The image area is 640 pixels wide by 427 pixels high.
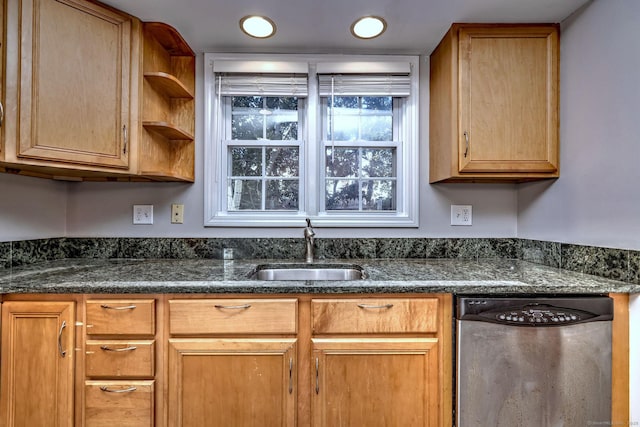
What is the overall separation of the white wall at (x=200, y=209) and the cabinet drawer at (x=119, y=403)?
88 cm

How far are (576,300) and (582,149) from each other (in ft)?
2.44

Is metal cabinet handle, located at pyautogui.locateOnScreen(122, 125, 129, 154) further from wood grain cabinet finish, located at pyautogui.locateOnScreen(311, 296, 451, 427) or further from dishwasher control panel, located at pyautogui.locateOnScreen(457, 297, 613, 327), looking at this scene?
dishwasher control panel, located at pyautogui.locateOnScreen(457, 297, 613, 327)

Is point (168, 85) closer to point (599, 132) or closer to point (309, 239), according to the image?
point (309, 239)

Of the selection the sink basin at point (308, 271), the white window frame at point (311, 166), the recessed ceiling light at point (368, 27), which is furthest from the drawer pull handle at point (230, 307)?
the recessed ceiling light at point (368, 27)

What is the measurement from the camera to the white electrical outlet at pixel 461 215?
196cm

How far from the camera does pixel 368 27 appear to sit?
1.66 meters

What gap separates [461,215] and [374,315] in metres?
1.04

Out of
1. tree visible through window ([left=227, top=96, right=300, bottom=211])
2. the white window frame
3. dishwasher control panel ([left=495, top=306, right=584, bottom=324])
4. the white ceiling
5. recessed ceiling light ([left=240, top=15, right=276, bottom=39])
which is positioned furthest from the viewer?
tree visible through window ([left=227, top=96, right=300, bottom=211])

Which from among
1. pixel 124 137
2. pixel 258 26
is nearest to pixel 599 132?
pixel 258 26

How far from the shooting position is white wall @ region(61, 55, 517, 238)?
75.9 inches

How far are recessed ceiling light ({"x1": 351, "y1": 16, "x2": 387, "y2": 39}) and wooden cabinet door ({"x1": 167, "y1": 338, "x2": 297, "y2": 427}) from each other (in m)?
1.61

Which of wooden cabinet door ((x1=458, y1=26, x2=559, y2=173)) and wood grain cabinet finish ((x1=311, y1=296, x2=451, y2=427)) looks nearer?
wood grain cabinet finish ((x1=311, y1=296, x2=451, y2=427))

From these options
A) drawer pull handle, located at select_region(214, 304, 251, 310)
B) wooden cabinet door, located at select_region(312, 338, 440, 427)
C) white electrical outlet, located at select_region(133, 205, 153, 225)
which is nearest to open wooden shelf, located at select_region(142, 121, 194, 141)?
white electrical outlet, located at select_region(133, 205, 153, 225)

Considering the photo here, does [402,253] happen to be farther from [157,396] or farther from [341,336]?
[157,396]
